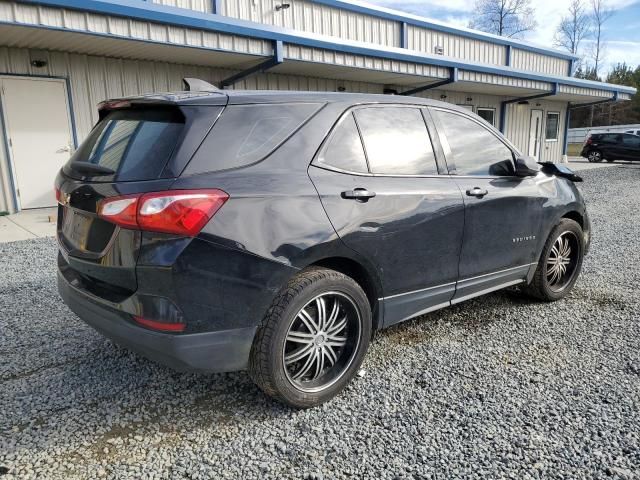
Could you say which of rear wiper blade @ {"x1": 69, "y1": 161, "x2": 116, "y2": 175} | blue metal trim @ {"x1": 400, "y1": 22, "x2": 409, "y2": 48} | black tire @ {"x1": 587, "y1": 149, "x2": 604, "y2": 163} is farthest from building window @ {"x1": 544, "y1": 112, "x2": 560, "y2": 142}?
rear wiper blade @ {"x1": 69, "y1": 161, "x2": 116, "y2": 175}

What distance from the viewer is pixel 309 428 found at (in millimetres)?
2488

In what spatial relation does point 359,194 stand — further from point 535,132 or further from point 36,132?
point 535,132

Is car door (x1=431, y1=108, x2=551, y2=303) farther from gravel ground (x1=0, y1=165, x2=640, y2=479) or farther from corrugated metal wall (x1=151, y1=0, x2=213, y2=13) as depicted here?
corrugated metal wall (x1=151, y1=0, x2=213, y2=13)

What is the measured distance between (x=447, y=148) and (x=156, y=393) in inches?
97.4

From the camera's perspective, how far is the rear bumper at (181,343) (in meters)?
2.23

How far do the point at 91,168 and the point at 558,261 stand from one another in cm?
382

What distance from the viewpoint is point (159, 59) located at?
10.0 meters

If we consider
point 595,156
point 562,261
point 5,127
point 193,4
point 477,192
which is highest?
point 193,4

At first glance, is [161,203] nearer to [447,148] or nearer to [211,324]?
[211,324]

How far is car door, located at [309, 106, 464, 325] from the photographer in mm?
2719

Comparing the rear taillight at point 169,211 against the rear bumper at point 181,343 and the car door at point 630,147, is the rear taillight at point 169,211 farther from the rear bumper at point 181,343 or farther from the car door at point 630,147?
the car door at point 630,147

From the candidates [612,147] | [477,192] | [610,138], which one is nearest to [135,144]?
[477,192]

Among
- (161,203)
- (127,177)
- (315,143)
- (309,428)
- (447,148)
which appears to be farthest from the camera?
(447,148)

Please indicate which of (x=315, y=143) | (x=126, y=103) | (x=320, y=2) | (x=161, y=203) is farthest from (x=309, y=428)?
(x=320, y=2)
